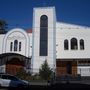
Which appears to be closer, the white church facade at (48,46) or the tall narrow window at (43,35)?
the tall narrow window at (43,35)

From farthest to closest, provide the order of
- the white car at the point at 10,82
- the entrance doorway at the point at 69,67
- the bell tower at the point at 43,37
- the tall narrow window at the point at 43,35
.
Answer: the entrance doorway at the point at 69,67 → the tall narrow window at the point at 43,35 → the bell tower at the point at 43,37 → the white car at the point at 10,82

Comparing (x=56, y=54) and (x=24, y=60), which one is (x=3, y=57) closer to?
(x=24, y=60)

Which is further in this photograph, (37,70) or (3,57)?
(3,57)

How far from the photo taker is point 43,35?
37062 millimetres

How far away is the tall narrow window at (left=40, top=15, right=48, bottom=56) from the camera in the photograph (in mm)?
36219

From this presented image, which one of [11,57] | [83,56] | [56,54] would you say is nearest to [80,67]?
[83,56]

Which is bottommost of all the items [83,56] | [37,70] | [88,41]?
[37,70]

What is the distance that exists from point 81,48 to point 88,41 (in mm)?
1765

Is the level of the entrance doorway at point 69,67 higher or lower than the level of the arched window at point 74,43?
lower

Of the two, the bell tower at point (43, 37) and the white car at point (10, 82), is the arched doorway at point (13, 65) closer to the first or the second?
the bell tower at point (43, 37)

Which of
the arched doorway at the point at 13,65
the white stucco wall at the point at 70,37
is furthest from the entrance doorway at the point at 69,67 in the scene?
the arched doorway at the point at 13,65

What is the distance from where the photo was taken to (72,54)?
38969mm

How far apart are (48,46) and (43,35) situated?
2142 millimetres

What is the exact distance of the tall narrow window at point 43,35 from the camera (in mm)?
36219
